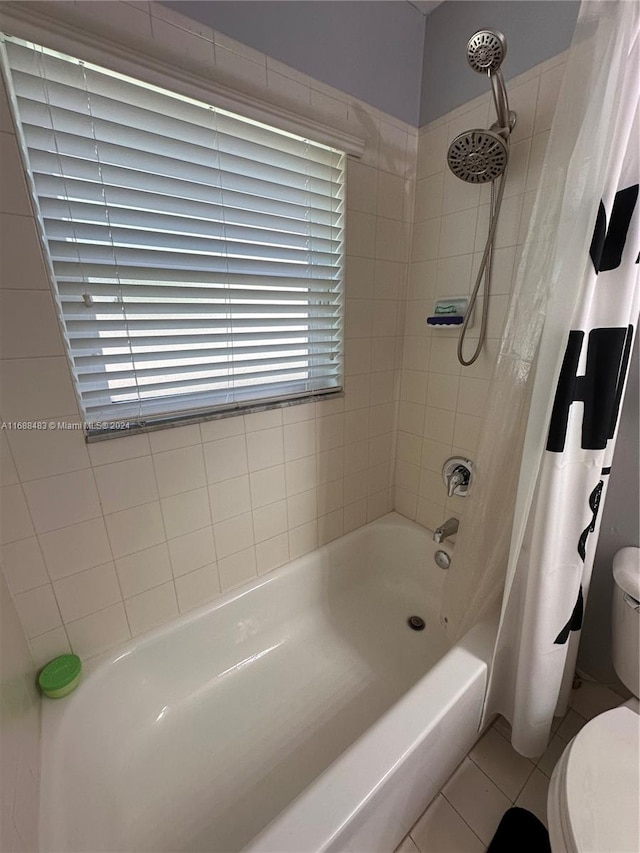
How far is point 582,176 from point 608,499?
3.19 feet

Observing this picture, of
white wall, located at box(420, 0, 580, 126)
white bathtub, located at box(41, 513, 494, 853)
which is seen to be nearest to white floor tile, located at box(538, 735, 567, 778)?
white bathtub, located at box(41, 513, 494, 853)

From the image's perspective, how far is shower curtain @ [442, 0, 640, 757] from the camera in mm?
706

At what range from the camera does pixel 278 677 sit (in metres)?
1.33

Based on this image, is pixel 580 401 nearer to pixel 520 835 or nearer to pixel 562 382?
pixel 562 382

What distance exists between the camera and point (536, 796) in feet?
3.47

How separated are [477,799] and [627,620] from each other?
0.71 meters

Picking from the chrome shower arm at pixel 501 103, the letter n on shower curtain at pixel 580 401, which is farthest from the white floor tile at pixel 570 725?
the chrome shower arm at pixel 501 103

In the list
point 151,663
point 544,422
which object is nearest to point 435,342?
point 544,422

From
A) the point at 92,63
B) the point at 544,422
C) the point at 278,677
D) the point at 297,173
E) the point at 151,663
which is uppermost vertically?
the point at 92,63

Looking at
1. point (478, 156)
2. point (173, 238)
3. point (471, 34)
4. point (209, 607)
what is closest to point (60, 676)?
point (209, 607)

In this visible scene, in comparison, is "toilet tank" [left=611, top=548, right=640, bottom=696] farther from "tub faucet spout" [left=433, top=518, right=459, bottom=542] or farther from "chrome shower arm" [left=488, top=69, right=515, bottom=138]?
"chrome shower arm" [left=488, top=69, right=515, bottom=138]

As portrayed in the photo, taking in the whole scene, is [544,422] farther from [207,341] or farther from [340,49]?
[340,49]

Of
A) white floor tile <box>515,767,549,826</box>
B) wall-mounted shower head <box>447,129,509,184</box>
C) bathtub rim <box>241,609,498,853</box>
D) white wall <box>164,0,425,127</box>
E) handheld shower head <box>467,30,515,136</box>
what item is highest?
white wall <box>164,0,425,127</box>

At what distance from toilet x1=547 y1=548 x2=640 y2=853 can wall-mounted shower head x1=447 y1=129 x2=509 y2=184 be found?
4.44 feet
